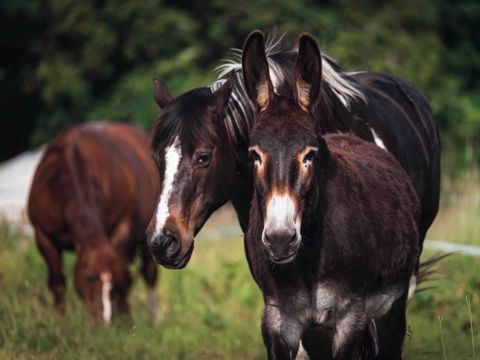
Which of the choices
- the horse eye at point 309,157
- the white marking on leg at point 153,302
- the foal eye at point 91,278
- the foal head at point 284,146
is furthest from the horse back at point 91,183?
the horse eye at point 309,157

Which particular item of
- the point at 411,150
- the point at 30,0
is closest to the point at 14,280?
the point at 411,150

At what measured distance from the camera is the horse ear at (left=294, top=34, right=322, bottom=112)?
5.51m

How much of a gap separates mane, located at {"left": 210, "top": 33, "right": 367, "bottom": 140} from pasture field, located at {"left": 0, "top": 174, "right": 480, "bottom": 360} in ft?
4.49

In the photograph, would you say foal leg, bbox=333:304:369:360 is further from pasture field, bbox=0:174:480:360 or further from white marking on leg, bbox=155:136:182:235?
white marking on leg, bbox=155:136:182:235

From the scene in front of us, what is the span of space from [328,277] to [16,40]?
18025 mm

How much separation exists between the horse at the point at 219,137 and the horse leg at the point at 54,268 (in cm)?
404

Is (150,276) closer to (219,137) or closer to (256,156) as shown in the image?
(219,137)

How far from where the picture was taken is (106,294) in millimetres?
10258

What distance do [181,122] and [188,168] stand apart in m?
0.23

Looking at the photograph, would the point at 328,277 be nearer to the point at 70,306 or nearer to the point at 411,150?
the point at 411,150

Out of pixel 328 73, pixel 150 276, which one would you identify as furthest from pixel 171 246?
pixel 150 276

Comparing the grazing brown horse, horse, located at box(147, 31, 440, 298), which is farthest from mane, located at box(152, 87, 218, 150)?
the grazing brown horse

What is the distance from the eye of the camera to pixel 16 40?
22.6 m

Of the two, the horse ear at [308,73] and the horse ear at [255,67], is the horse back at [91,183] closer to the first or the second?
the horse ear at [255,67]
